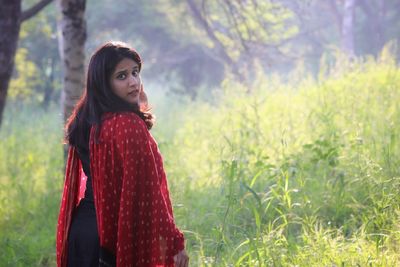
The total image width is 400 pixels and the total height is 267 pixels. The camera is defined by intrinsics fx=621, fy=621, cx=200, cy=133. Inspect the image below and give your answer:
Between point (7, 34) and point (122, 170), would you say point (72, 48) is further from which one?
point (122, 170)

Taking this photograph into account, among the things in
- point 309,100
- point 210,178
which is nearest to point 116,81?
point 210,178

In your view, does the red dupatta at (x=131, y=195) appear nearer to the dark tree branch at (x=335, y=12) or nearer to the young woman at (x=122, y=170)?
the young woman at (x=122, y=170)

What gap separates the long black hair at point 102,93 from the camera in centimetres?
293

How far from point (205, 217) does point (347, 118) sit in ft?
7.23

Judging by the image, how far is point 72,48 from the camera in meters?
6.97

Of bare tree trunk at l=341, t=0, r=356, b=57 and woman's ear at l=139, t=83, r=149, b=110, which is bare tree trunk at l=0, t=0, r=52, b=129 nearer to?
woman's ear at l=139, t=83, r=149, b=110

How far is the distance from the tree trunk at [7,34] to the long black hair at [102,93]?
10.7 feet

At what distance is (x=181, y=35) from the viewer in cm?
2441

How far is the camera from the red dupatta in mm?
2822

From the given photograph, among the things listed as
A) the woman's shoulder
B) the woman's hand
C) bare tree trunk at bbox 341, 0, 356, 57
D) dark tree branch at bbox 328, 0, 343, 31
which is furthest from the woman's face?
dark tree branch at bbox 328, 0, 343, 31

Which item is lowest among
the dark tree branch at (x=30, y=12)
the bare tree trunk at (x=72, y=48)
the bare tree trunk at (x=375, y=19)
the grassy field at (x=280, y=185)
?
the grassy field at (x=280, y=185)

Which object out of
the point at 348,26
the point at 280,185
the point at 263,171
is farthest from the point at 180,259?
the point at 348,26

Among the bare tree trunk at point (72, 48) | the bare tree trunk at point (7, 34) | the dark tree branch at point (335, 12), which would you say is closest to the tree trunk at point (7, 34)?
the bare tree trunk at point (7, 34)

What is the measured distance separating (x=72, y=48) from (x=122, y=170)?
437 centimetres
